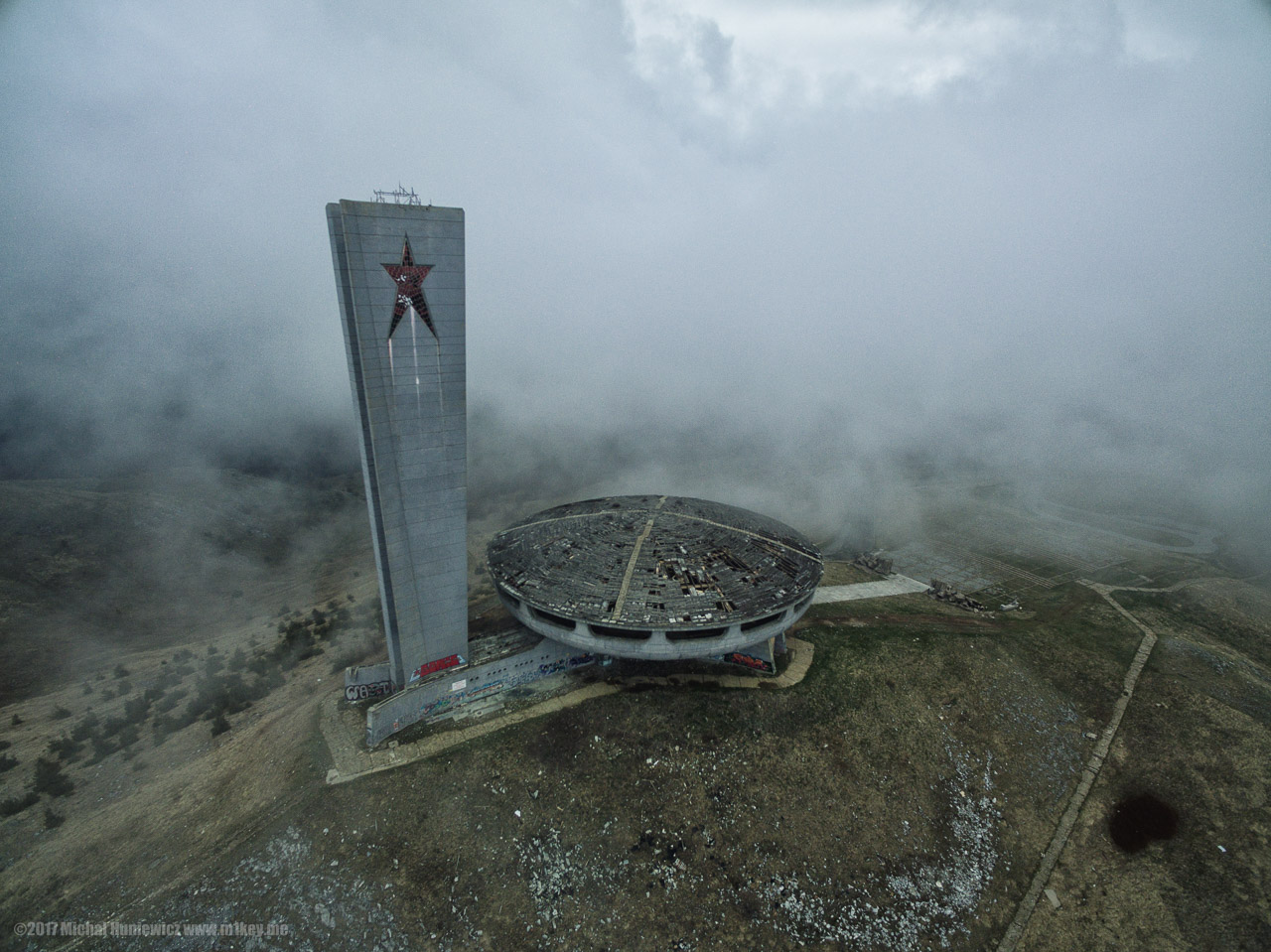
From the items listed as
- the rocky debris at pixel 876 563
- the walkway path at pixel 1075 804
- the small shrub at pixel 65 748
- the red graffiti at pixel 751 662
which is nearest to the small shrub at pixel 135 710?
the small shrub at pixel 65 748

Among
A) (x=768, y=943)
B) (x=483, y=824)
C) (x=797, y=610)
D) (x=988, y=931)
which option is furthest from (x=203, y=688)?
(x=988, y=931)

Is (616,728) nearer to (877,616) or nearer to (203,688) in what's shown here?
(877,616)

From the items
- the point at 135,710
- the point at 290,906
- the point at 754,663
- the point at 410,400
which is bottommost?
the point at 135,710

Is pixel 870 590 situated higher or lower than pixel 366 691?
higher

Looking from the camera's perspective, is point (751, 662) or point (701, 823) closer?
point (701, 823)

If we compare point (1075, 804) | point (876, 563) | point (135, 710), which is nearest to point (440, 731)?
point (135, 710)

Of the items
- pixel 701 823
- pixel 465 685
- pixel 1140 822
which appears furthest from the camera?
pixel 465 685

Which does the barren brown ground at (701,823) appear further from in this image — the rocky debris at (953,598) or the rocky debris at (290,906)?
the rocky debris at (953,598)

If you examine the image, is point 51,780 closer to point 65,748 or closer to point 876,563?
point 65,748
